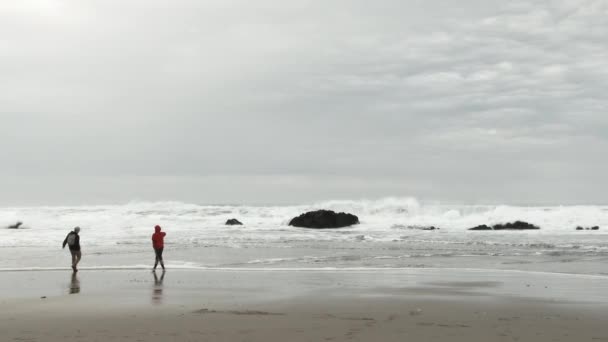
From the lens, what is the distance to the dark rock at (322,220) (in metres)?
43.9

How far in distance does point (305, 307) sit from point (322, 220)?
32.4m

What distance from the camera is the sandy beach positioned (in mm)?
9266

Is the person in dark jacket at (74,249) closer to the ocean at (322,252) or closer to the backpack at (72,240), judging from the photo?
the backpack at (72,240)

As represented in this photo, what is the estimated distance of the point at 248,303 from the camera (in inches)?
483

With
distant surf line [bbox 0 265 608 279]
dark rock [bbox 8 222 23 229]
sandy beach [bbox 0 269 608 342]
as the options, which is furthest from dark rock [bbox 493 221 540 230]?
dark rock [bbox 8 222 23 229]

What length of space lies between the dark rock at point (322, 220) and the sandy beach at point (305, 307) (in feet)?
85.7

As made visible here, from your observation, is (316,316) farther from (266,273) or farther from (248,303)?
(266,273)

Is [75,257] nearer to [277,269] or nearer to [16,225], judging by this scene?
[277,269]

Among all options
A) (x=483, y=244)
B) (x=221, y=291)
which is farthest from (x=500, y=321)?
(x=483, y=244)

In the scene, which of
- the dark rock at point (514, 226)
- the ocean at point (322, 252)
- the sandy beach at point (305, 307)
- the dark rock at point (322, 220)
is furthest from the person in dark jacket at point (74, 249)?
the dark rock at point (514, 226)

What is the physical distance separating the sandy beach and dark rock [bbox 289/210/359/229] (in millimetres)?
26109

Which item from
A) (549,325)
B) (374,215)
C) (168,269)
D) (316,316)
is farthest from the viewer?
(374,215)

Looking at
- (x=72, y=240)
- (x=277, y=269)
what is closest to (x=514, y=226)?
(x=277, y=269)

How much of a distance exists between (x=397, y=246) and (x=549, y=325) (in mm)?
17901
